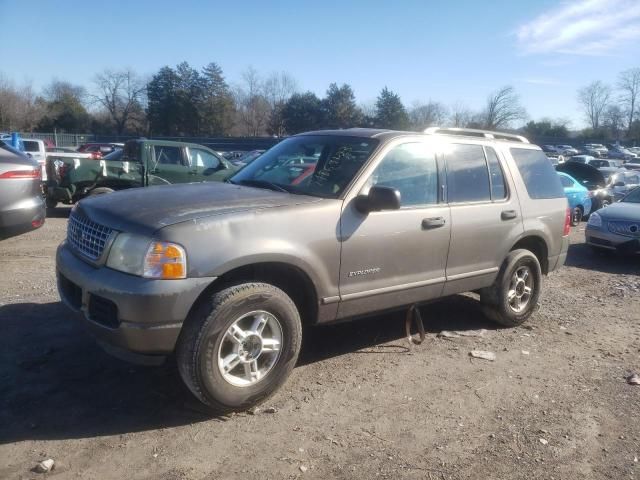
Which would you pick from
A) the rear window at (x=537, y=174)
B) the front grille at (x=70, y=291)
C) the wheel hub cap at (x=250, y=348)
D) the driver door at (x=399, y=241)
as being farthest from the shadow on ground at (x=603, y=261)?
the front grille at (x=70, y=291)

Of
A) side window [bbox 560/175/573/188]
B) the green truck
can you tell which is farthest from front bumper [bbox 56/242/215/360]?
side window [bbox 560/175/573/188]

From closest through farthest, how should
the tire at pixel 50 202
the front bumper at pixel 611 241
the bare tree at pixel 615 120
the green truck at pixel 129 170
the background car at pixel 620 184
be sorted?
the front bumper at pixel 611 241 < the green truck at pixel 129 170 < the tire at pixel 50 202 < the background car at pixel 620 184 < the bare tree at pixel 615 120

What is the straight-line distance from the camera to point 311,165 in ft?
15.0

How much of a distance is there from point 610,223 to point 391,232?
7027mm

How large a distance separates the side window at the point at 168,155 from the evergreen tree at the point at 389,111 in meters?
33.8

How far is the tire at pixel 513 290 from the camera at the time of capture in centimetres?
530

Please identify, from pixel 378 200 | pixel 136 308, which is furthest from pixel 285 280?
pixel 136 308

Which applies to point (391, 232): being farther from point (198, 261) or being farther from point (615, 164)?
point (615, 164)

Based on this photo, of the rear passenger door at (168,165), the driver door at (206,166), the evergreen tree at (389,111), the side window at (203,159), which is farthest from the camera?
the evergreen tree at (389,111)

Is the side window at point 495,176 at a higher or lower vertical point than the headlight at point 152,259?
higher

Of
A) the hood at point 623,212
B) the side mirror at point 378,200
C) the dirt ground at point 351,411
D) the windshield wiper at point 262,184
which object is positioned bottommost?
the dirt ground at point 351,411

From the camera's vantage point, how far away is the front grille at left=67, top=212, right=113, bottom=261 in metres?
3.45

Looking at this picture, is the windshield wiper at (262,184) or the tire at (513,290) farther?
the tire at (513,290)

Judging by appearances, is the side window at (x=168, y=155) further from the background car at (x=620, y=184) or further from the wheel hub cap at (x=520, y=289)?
the background car at (x=620, y=184)
